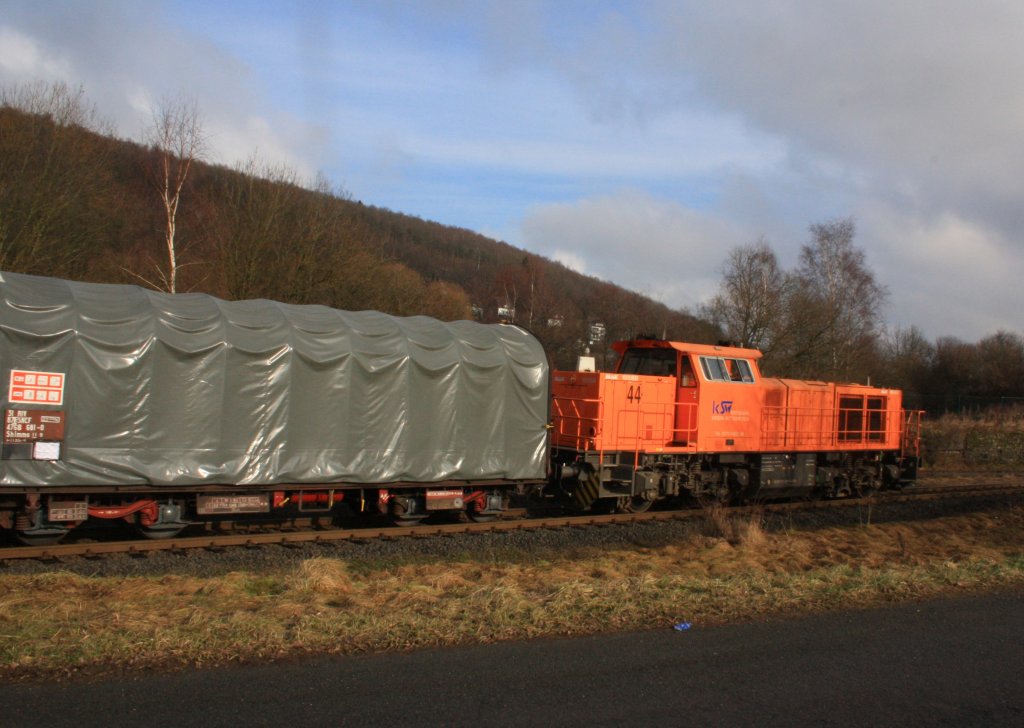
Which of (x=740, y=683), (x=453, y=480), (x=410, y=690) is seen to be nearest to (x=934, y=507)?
(x=453, y=480)

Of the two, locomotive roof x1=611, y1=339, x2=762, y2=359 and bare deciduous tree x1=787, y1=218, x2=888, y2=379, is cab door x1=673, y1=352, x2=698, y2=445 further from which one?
bare deciduous tree x1=787, y1=218, x2=888, y2=379

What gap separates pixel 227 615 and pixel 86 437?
4.51m

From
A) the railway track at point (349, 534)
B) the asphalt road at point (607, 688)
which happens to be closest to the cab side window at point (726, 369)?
the railway track at point (349, 534)

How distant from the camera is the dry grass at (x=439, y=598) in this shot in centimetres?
642

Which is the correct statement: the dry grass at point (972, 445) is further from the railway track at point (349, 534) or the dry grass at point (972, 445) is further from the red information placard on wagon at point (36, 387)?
the red information placard on wagon at point (36, 387)

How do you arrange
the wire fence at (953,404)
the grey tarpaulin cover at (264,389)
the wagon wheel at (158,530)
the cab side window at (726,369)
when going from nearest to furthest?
1. the grey tarpaulin cover at (264,389)
2. the wagon wheel at (158,530)
3. the cab side window at (726,369)
4. the wire fence at (953,404)

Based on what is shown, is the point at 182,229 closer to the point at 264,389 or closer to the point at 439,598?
the point at 264,389

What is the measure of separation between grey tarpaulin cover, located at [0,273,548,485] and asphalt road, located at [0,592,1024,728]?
583 cm

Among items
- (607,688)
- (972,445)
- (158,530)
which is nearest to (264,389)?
(158,530)

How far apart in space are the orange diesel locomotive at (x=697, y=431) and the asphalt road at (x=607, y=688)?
28.2ft

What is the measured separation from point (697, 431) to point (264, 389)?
30.3 ft

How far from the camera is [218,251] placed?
2941 cm

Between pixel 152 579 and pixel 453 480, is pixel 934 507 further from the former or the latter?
pixel 152 579

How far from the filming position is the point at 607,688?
5.79m
